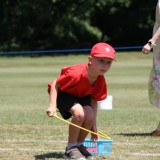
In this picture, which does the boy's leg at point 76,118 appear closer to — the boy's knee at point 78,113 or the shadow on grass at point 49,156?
the boy's knee at point 78,113

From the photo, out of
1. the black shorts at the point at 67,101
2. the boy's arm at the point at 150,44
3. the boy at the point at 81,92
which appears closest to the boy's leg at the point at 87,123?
the boy at the point at 81,92

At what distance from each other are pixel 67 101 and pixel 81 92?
19cm

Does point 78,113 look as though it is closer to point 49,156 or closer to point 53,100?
point 53,100

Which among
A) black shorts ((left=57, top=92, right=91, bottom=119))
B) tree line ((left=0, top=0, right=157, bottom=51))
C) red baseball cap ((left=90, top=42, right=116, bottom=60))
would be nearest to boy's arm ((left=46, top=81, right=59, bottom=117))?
black shorts ((left=57, top=92, right=91, bottom=119))

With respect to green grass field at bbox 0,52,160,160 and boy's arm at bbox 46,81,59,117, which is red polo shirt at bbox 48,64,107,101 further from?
green grass field at bbox 0,52,160,160

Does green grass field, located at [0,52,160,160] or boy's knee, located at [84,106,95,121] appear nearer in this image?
boy's knee, located at [84,106,95,121]

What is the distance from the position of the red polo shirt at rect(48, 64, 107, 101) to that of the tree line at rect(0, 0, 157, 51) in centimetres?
3718

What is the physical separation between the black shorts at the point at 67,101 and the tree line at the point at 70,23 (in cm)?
3714

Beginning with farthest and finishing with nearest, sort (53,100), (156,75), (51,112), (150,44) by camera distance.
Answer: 1. (156,75)
2. (150,44)
3. (53,100)
4. (51,112)

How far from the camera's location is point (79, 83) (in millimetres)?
6875

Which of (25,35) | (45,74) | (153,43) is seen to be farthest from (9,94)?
(25,35)

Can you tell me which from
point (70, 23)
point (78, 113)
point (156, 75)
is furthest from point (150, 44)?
point (70, 23)

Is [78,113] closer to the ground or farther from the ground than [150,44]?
closer to the ground

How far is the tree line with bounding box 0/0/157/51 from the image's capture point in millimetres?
45844
